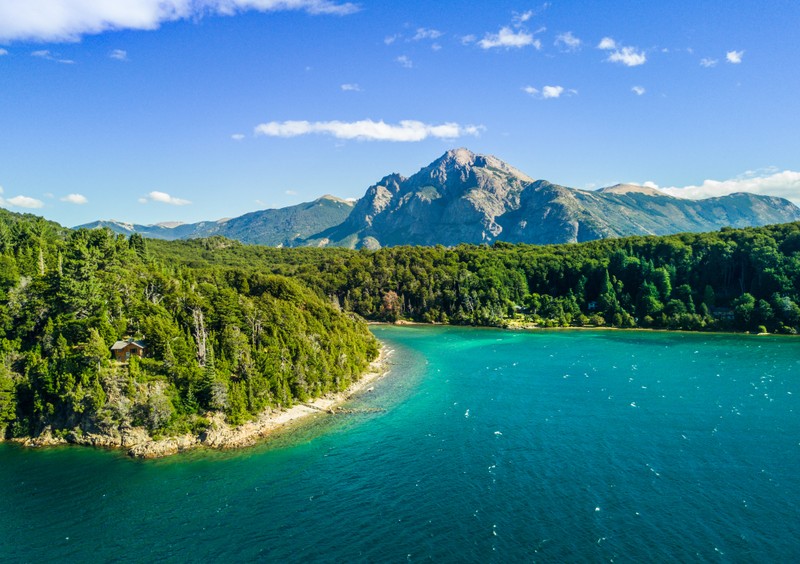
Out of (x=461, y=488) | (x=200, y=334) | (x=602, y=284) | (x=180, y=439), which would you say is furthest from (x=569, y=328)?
(x=180, y=439)

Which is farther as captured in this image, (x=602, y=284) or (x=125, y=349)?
(x=602, y=284)

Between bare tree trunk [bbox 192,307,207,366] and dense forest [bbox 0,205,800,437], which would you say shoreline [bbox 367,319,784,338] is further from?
bare tree trunk [bbox 192,307,207,366]

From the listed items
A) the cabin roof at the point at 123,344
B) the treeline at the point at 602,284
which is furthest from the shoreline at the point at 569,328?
the cabin roof at the point at 123,344

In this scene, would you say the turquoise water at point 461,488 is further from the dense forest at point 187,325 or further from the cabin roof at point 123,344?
the cabin roof at point 123,344

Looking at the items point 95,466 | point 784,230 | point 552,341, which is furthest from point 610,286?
point 95,466

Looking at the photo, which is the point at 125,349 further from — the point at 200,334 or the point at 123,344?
the point at 200,334

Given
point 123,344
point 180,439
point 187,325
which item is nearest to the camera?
point 180,439

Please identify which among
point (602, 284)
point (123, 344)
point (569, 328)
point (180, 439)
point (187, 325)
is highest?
point (187, 325)
